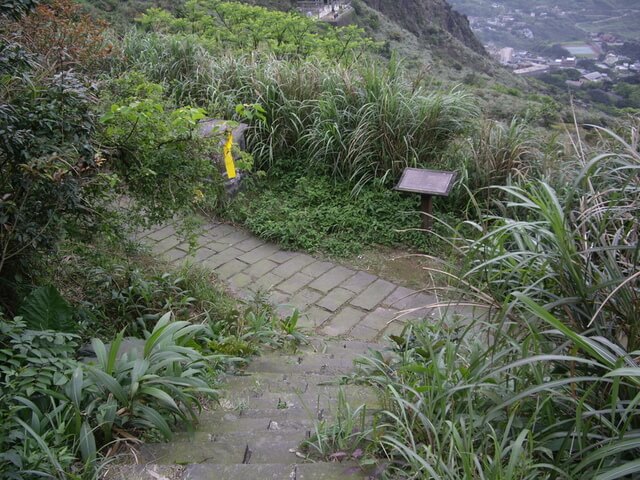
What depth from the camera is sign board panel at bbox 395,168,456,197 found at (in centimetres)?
470

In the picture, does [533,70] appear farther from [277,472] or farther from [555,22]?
[277,472]

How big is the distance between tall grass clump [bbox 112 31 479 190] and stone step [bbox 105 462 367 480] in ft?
12.9

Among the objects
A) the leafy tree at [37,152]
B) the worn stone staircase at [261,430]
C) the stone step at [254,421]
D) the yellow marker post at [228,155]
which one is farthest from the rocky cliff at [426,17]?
the stone step at [254,421]

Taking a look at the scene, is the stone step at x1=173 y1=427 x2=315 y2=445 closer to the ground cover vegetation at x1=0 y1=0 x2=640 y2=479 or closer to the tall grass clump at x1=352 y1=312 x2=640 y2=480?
the ground cover vegetation at x1=0 y1=0 x2=640 y2=479

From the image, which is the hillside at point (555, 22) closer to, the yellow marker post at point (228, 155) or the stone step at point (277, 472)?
the yellow marker post at point (228, 155)

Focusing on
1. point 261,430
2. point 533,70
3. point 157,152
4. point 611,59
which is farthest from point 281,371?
point 533,70

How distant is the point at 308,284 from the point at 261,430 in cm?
241

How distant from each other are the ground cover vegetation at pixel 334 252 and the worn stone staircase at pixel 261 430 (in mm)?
96

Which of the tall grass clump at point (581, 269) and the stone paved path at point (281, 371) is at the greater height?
the tall grass clump at point (581, 269)

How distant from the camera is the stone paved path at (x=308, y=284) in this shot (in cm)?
405

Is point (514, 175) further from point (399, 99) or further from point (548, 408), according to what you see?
point (548, 408)

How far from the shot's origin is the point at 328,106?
5.82m

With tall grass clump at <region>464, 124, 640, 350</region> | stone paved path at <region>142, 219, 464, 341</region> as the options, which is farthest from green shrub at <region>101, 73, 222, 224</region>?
tall grass clump at <region>464, 124, 640, 350</region>

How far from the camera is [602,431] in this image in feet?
5.64
